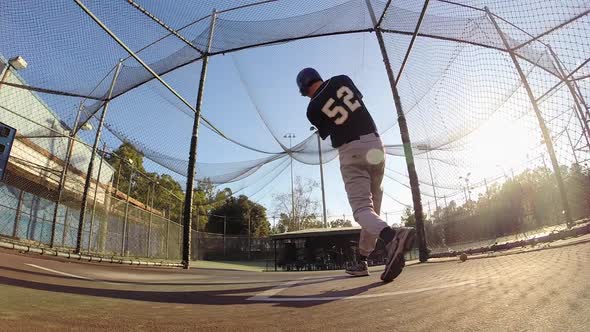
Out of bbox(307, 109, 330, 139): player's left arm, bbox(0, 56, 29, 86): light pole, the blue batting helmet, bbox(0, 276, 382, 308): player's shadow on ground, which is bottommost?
bbox(0, 276, 382, 308): player's shadow on ground

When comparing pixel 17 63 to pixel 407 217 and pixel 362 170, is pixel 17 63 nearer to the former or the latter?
pixel 362 170

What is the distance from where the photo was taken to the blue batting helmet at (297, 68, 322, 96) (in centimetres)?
308

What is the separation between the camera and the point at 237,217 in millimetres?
35188

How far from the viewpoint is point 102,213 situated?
37.9 feet

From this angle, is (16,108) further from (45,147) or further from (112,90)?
(112,90)

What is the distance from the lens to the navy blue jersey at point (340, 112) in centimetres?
282

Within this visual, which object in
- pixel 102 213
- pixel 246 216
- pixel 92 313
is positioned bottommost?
pixel 92 313

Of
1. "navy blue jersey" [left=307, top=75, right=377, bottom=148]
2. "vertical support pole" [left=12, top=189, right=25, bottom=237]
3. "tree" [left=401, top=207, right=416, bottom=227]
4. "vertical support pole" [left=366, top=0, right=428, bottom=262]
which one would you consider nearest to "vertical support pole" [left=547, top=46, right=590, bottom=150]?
"vertical support pole" [left=366, top=0, right=428, bottom=262]

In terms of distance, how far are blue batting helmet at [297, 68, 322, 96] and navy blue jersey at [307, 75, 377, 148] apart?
6.2 inches

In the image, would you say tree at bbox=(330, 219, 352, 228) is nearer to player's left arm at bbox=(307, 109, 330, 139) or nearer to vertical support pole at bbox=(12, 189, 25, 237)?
vertical support pole at bbox=(12, 189, 25, 237)

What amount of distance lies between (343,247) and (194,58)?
14.4 metres

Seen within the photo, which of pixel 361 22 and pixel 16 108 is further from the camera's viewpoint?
pixel 16 108

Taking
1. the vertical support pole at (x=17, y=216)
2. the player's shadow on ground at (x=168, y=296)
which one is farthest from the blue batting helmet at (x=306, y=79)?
the vertical support pole at (x=17, y=216)

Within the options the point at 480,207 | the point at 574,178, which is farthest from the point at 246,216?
the point at 574,178
